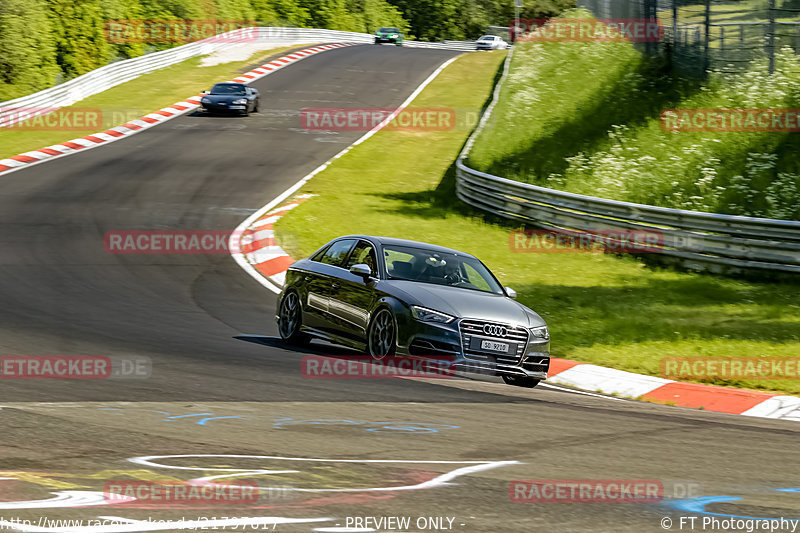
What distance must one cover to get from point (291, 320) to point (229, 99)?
25.8 metres

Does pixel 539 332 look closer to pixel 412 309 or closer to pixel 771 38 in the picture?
pixel 412 309

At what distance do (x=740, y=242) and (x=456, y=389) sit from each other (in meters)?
10.3

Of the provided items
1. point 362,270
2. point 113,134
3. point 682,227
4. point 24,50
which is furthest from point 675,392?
point 24,50

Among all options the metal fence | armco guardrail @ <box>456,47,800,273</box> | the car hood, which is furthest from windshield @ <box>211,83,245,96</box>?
the car hood

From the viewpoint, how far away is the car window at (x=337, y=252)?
12.6m

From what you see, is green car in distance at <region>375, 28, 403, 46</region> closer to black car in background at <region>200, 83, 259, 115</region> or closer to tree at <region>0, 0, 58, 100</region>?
black car in background at <region>200, 83, 259, 115</region>

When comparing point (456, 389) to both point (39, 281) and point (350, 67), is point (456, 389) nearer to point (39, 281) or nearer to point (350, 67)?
point (39, 281)

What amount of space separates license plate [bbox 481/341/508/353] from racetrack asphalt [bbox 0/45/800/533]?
38 centimetres

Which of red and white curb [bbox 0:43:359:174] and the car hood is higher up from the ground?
the car hood

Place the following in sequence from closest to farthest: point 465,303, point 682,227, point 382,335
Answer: point 465,303 < point 382,335 < point 682,227

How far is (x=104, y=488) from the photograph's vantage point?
17.9ft

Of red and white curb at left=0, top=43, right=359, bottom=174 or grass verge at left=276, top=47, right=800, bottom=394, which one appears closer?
grass verge at left=276, top=47, right=800, bottom=394

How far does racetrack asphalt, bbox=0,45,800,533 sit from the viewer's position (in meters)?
5.57

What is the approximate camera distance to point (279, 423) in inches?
308
